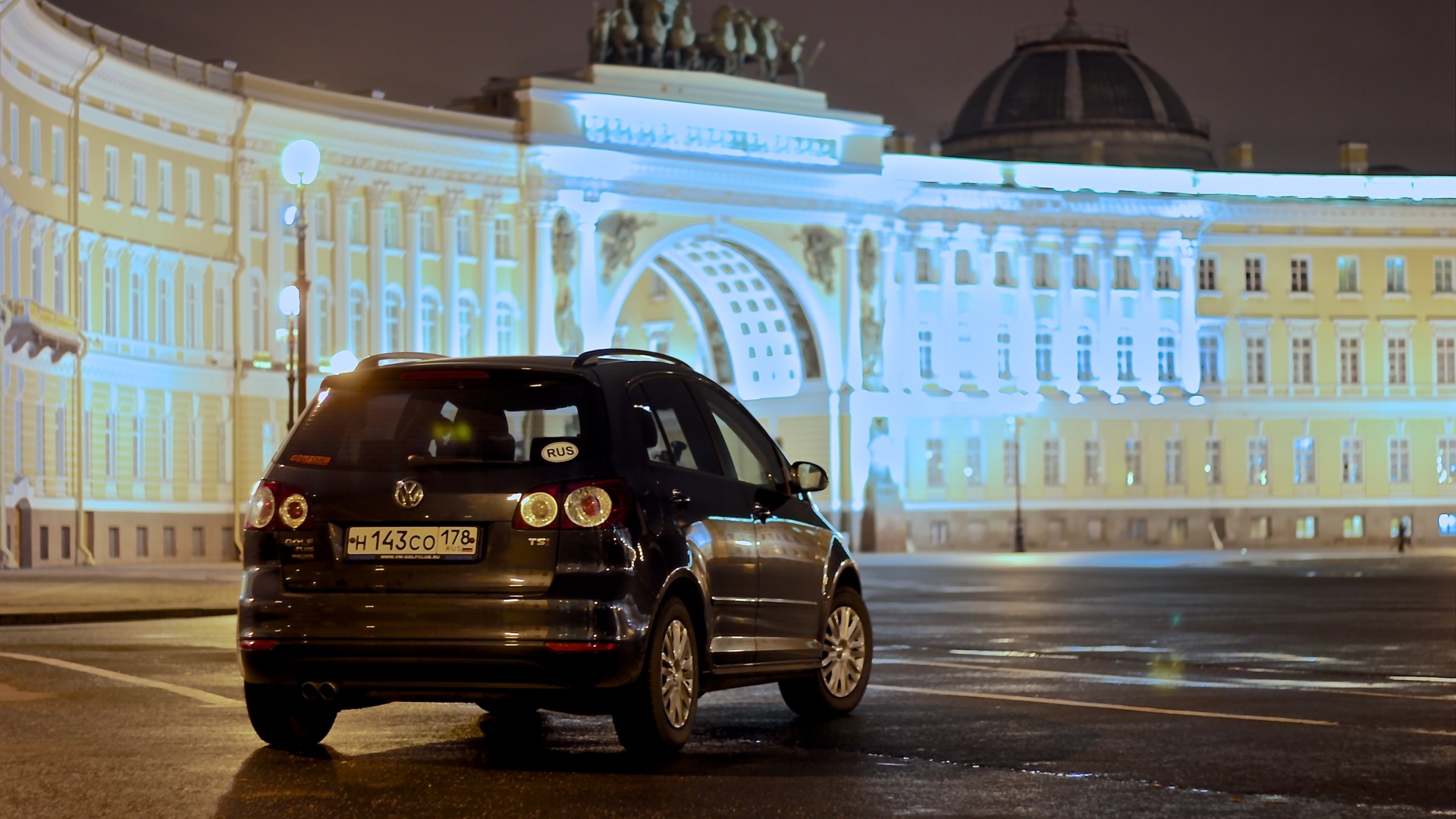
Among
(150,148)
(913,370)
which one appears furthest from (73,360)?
(913,370)

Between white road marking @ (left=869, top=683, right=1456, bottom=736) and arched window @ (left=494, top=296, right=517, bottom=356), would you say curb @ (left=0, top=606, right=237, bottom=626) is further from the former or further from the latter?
arched window @ (left=494, top=296, right=517, bottom=356)

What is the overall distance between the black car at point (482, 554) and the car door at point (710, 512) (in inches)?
0.8

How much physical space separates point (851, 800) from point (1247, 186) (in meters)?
80.3

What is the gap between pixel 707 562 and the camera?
11.6m

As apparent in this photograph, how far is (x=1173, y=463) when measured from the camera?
86.8 m

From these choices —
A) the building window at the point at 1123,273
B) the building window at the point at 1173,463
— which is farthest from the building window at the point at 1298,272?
the building window at the point at 1173,463

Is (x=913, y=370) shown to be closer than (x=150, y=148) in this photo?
No

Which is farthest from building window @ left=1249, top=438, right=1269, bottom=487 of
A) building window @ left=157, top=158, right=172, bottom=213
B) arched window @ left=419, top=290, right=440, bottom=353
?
building window @ left=157, top=158, right=172, bottom=213

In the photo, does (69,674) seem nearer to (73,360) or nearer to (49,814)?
(49,814)

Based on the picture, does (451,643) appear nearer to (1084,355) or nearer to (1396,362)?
(1084,355)

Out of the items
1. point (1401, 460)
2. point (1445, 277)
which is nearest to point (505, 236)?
point (1401, 460)

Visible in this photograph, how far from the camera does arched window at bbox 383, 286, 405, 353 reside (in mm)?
70125

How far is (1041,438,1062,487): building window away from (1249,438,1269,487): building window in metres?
7.63

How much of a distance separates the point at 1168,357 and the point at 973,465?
29.3 ft
